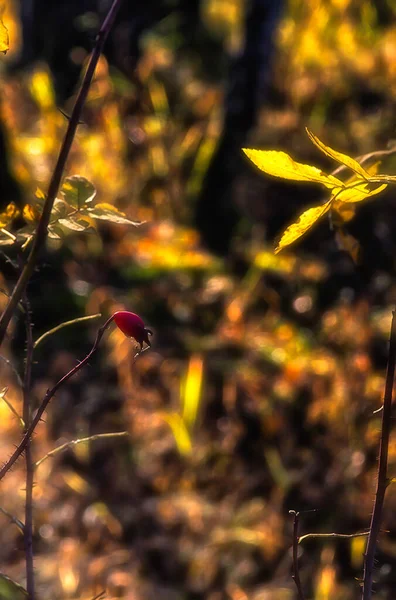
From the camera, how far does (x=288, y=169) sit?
80 centimetres

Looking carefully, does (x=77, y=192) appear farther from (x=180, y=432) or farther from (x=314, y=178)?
(x=180, y=432)

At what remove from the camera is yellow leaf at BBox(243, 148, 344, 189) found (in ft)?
2.60

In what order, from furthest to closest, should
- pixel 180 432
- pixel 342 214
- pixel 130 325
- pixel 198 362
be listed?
pixel 198 362, pixel 180 432, pixel 342 214, pixel 130 325

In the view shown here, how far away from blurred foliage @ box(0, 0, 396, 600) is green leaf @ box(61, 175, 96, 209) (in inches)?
34.5

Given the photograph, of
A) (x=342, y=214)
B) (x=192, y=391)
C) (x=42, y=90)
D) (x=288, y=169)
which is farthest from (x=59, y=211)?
(x=42, y=90)

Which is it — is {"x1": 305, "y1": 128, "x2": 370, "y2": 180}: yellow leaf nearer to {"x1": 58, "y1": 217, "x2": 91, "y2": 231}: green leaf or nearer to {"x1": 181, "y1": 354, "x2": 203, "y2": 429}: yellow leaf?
{"x1": 58, "y1": 217, "x2": 91, "y2": 231}: green leaf

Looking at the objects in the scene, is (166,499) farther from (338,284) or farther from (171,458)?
(338,284)

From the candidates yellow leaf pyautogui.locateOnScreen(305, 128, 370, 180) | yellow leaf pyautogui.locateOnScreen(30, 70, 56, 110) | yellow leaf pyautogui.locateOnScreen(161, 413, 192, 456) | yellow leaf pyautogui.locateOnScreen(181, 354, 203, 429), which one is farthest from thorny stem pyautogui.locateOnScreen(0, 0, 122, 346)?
yellow leaf pyautogui.locateOnScreen(30, 70, 56, 110)

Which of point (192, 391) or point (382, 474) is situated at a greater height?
point (382, 474)

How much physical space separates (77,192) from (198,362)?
7.76ft

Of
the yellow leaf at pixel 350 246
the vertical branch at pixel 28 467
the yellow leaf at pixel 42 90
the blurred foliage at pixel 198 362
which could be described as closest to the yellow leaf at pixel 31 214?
the vertical branch at pixel 28 467

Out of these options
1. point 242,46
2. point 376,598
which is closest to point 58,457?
point 376,598

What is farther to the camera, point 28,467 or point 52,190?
point 28,467

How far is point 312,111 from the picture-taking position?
4.44 m
